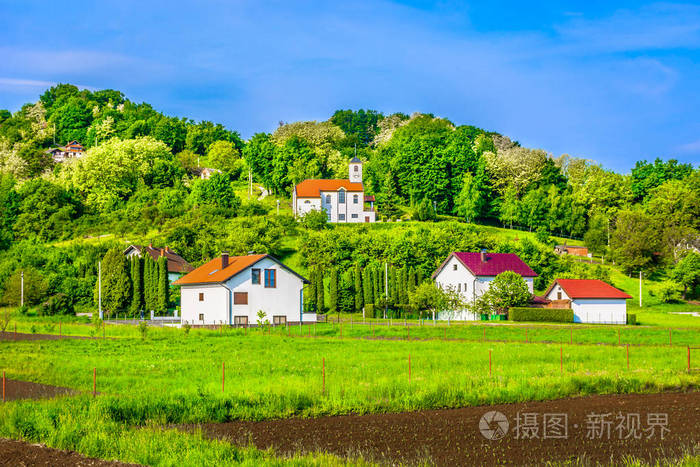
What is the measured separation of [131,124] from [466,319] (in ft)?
344

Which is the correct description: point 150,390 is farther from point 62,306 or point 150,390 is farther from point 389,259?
point 389,259

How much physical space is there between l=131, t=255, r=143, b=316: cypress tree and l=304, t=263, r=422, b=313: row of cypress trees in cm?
1639

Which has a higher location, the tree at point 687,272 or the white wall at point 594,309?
the tree at point 687,272

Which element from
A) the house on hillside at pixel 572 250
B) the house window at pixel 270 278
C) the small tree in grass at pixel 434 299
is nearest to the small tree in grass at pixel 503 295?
the small tree in grass at pixel 434 299

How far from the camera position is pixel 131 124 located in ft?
497

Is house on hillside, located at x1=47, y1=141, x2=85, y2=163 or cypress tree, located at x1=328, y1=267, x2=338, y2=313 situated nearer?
cypress tree, located at x1=328, y1=267, x2=338, y2=313

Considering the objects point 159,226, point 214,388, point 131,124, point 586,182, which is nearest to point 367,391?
point 214,388

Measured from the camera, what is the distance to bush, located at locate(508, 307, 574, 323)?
62438 millimetres

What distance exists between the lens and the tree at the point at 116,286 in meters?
70.2

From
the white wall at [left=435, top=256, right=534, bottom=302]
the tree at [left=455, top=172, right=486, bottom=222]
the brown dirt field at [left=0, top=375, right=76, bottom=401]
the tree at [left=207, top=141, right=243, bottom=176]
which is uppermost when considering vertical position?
the tree at [left=207, top=141, right=243, bottom=176]

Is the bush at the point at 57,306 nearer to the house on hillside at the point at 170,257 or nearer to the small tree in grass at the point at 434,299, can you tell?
the house on hillside at the point at 170,257

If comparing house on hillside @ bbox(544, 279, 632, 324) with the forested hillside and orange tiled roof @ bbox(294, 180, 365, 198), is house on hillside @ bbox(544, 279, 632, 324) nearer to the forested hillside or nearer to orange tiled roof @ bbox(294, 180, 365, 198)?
the forested hillside

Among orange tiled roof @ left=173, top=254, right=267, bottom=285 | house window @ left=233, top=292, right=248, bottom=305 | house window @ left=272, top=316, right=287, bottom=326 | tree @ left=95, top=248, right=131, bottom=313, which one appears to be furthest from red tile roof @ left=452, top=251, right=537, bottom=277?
tree @ left=95, top=248, right=131, bottom=313

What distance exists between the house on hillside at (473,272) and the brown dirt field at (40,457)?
55.7 m
